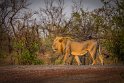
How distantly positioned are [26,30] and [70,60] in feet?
20.1

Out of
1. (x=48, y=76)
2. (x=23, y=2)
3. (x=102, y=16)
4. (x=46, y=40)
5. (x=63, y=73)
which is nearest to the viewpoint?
(x=48, y=76)

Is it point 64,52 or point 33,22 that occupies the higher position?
point 33,22

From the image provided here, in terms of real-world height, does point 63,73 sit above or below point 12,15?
below

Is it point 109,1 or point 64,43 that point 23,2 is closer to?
point 109,1

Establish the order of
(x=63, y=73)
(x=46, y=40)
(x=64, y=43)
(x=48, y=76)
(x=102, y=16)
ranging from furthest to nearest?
1. (x=46, y=40)
2. (x=102, y=16)
3. (x=64, y=43)
4. (x=63, y=73)
5. (x=48, y=76)

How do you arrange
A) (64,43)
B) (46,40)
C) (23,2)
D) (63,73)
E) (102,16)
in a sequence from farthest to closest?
(23,2) < (46,40) < (102,16) < (64,43) < (63,73)

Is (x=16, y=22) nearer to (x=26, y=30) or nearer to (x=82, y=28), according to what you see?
(x=26, y=30)

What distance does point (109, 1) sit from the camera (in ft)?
65.1

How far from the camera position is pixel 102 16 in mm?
19500

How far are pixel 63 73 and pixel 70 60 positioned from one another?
16.4ft

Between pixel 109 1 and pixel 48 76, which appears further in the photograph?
pixel 109 1

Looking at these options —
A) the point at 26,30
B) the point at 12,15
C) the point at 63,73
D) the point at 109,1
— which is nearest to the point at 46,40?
the point at 26,30

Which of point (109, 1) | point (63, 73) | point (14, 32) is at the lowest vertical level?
point (63, 73)

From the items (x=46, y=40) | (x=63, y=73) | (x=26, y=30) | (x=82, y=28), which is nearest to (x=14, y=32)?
(x=26, y=30)
